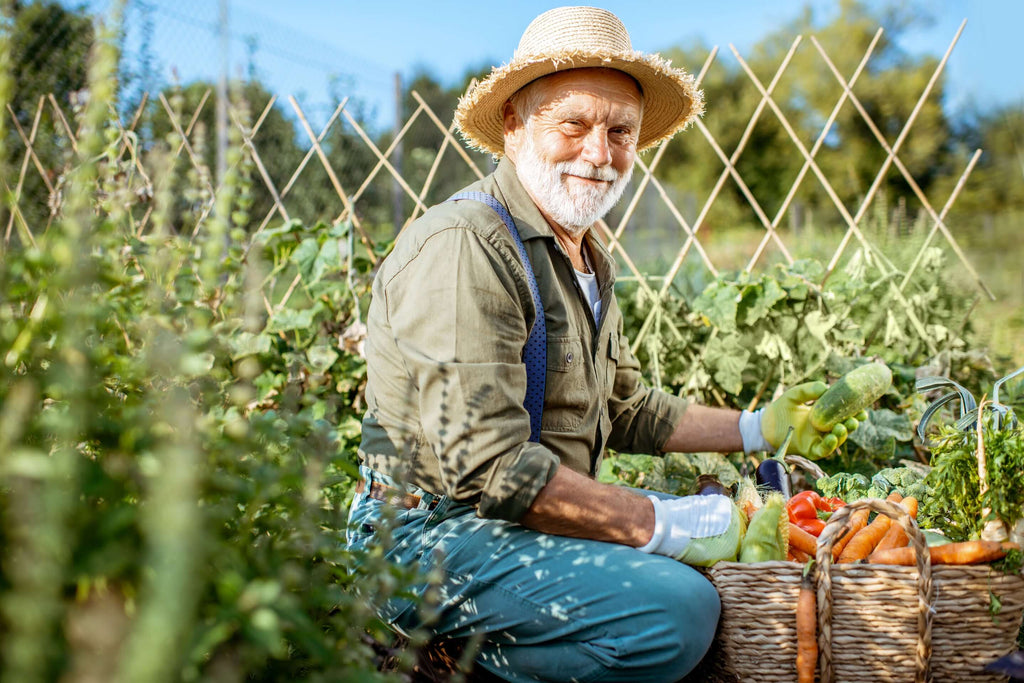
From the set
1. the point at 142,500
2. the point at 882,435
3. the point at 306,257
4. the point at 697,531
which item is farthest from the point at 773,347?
the point at 142,500

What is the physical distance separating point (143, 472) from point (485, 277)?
0.97 m

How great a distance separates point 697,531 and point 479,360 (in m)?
0.54

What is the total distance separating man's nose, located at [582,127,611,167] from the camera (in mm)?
1976

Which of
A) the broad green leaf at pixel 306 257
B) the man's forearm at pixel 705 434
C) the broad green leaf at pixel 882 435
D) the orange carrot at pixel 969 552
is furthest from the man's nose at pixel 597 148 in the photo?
the broad green leaf at pixel 306 257

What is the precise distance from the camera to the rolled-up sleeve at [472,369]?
1.50 m

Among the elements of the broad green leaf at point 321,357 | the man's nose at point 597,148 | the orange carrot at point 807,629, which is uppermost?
the man's nose at point 597,148

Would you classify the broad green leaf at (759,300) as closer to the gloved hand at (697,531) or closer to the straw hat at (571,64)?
the straw hat at (571,64)

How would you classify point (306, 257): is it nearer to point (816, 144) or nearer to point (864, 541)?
point (816, 144)

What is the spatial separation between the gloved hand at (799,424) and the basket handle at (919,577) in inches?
27.7

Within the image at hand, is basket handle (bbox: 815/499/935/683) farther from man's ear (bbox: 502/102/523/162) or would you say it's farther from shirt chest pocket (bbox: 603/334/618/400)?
man's ear (bbox: 502/102/523/162)

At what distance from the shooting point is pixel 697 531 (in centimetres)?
161

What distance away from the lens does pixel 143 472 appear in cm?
69

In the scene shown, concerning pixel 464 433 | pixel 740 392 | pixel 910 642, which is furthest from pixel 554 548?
pixel 740 392

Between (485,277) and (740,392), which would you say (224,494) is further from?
(740,392)
